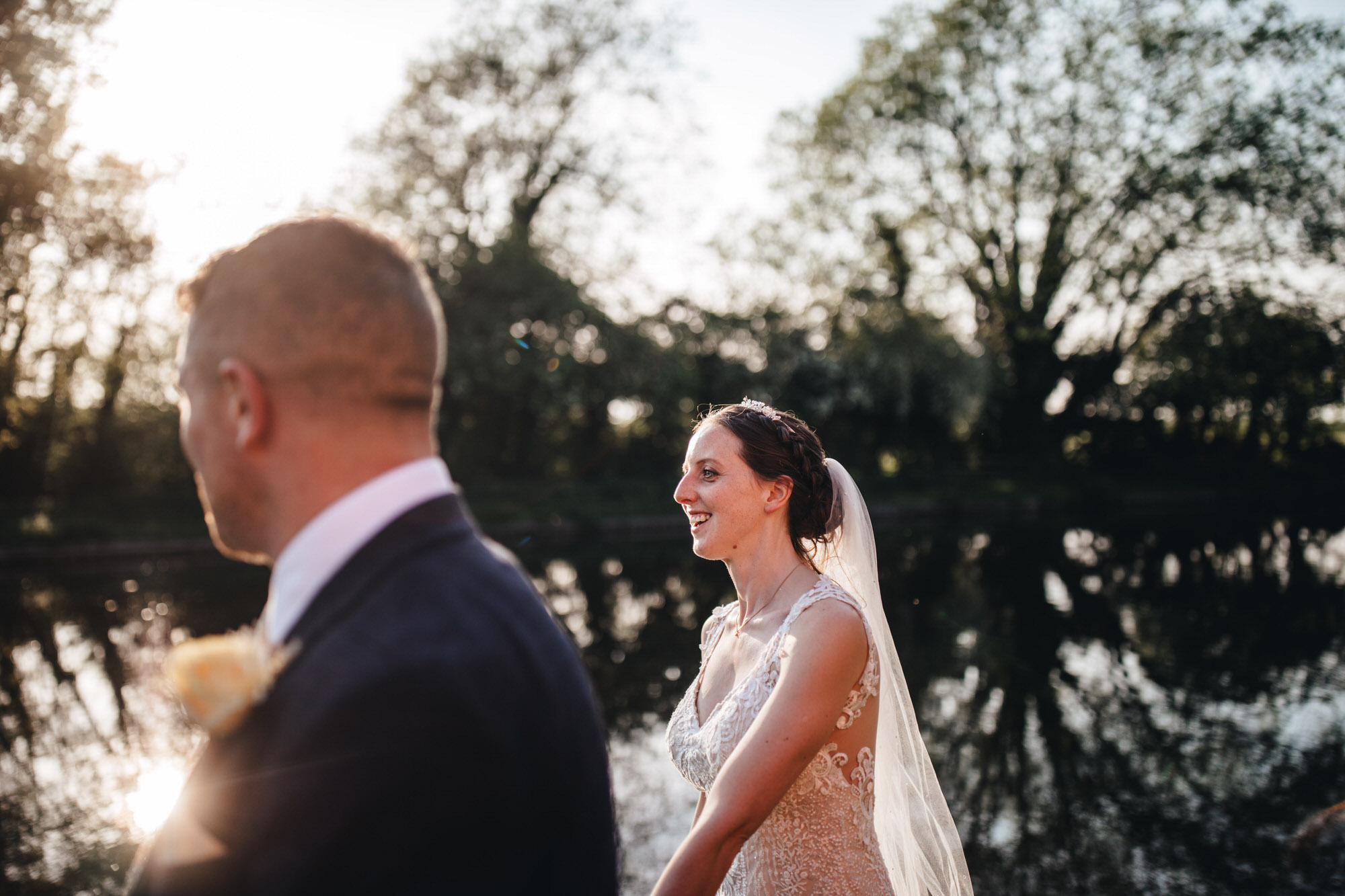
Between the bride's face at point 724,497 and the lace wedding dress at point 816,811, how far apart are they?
0.33 m

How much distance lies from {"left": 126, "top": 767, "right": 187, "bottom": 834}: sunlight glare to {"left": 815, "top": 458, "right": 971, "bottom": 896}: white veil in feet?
15.8

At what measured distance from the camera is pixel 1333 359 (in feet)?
81.5

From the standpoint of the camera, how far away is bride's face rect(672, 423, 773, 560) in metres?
2.55

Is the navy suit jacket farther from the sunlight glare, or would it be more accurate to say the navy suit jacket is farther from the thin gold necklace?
the sunlight glare

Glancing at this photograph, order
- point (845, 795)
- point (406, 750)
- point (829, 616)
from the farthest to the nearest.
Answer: point (845, 795) → point (829, 616) → point (406, 750)

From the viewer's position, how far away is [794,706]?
2031 mm

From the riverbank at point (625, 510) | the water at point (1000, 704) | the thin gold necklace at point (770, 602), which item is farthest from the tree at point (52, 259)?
the thin gold necklace at point (770, 602)

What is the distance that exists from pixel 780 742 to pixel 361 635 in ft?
4.20

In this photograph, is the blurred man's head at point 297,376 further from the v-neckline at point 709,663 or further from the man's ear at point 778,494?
the man's ear at point 778,494

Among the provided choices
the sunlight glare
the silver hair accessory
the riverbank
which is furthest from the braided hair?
the riverbank

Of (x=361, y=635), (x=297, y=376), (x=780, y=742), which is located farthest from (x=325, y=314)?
(x=780, y=742)

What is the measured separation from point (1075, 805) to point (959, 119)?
2640 cm

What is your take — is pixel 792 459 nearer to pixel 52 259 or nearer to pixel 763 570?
pixel 763 570

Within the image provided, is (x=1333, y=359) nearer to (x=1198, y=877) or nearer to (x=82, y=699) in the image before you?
(x=1198, y=877)
